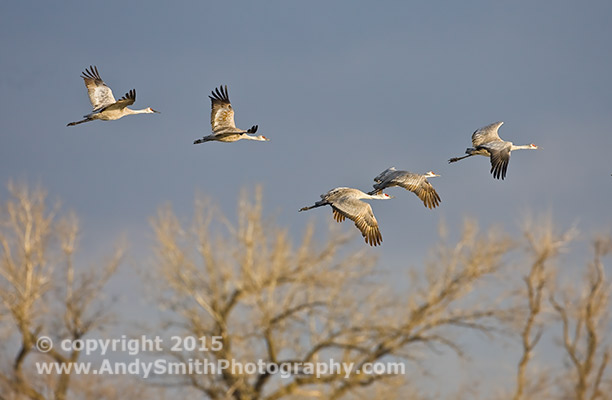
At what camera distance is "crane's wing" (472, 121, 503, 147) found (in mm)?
23392

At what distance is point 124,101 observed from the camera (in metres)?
22.8

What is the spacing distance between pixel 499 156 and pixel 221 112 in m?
5.58

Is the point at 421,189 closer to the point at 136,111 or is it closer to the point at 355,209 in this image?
the point at 355,209

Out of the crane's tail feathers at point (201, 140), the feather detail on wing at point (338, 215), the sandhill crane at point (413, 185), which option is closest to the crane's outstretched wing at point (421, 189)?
the sandhill crane at point (413, 185)

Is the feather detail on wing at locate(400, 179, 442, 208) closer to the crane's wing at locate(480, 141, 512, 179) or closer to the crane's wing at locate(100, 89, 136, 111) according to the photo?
the crane's wing at locate(480, 141, 512, 179)

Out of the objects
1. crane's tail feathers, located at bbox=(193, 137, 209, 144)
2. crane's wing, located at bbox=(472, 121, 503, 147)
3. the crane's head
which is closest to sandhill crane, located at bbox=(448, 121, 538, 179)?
crane's wing, located at bbox=(472, 121, 503, 147)

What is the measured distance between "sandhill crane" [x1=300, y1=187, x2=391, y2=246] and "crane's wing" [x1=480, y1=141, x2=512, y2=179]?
7.25ft

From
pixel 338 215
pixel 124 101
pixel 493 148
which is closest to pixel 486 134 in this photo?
pixel 493 148

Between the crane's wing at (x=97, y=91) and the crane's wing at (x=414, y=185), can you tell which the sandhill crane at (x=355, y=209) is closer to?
the crane's wing at (x=414, y=185)

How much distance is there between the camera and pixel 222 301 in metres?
36.8

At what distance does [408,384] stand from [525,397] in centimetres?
457

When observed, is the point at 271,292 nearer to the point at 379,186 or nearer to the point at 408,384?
the point at 408,384

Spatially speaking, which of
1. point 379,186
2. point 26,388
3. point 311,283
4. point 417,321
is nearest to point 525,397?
point 417,321

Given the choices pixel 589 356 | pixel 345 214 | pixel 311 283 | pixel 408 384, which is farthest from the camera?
A: pixel 589 356
